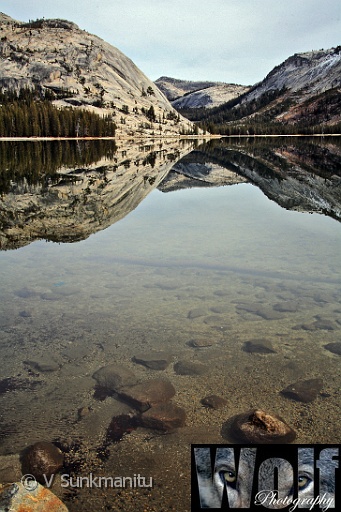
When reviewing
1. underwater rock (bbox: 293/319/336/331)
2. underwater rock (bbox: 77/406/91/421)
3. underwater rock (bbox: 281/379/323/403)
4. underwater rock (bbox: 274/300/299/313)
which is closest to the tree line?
underwater rock (bbox: 274/300/299/313)

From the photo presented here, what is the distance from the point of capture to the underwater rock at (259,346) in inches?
367

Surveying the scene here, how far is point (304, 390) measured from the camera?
7.71 meters

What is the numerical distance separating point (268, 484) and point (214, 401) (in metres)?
2.61

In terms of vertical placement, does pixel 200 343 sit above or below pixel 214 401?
above

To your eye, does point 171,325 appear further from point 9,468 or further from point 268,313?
point 9,468

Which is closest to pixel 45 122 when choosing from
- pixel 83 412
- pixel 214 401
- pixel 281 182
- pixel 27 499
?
pixel 281 182

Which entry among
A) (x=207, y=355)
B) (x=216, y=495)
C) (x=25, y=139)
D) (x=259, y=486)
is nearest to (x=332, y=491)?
(x=259, y=486)

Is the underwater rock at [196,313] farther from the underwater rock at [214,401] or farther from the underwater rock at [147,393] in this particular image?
the underwater rock at [214,401]

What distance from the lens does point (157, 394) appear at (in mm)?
7621

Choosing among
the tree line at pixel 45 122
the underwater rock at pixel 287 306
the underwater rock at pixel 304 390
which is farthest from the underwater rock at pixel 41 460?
the tree line at pixel 45 122

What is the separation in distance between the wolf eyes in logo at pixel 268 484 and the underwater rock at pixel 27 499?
65.1 inches

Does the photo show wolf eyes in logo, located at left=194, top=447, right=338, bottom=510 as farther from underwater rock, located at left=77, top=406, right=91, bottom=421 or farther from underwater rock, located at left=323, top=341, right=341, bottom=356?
underwater rock, located at left=323, top=341, right=341, bottom=356

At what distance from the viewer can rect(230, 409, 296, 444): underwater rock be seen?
246 inches

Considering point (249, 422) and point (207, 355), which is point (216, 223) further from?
point (249, 422)
